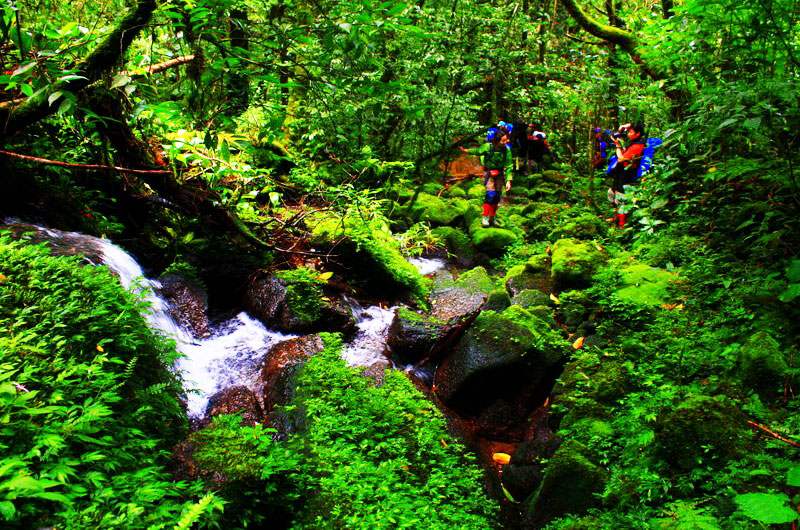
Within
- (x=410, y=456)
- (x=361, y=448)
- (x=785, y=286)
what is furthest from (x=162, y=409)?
(x=785, y=286)

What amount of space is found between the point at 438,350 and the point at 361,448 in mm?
3082

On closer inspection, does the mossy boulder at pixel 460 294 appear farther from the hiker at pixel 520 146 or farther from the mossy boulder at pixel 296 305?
the hiker at pixel 520 146

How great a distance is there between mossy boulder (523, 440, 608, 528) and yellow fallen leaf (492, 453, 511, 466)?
3.53 feet

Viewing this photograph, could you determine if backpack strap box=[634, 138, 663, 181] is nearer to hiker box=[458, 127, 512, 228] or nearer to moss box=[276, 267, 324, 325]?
hiker box=[458, 127, 512, 228]

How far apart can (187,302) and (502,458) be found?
528cm

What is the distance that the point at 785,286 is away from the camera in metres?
4.39

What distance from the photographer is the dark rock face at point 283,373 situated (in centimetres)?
462

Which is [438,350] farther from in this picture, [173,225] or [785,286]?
[173,225]

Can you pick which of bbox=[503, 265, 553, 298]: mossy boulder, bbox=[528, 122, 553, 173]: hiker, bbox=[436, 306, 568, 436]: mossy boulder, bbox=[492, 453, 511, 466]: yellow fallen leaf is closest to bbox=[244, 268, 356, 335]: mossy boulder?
bbox=[436, 306, 568, 436]: mossy boulder

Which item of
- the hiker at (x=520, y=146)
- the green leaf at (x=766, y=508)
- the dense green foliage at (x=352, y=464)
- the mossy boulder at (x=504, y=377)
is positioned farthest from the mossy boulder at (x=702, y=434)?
the hiker at (x=520, y=146)

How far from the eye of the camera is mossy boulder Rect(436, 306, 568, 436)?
5.73 metres

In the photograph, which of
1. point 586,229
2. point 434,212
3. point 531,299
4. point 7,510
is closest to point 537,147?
point 434,212

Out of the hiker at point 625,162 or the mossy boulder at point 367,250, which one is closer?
the mossy boulder at point 367,250

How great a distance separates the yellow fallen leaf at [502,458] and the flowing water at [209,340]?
2.23m
